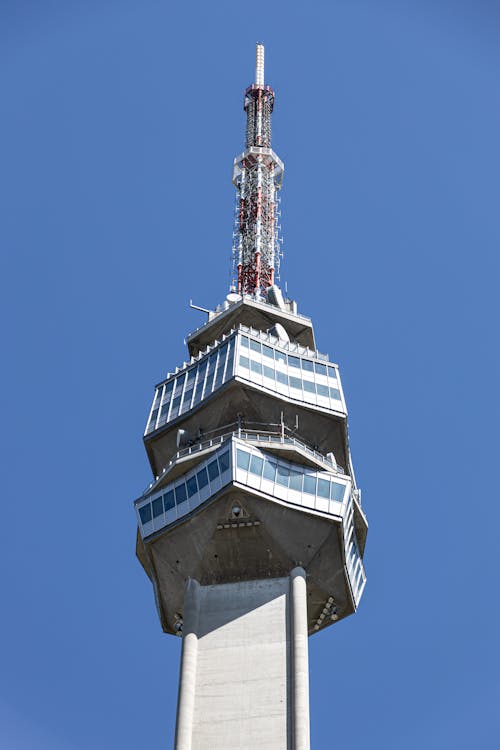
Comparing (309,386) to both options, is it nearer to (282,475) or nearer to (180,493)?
(282,475)

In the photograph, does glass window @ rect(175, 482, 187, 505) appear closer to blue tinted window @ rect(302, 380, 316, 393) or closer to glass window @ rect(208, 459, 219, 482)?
glass window @ rect(208, 459, 219, 482)

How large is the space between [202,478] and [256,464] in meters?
3.61

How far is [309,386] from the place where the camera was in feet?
292

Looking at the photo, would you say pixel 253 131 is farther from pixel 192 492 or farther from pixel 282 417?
pixel 192 492

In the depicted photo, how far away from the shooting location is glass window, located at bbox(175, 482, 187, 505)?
267ft

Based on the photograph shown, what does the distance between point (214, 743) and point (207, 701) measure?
2.78 metres

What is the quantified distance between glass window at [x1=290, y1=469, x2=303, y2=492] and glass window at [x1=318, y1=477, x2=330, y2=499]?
1.28 meters

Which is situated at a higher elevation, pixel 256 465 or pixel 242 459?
pixel 242 459

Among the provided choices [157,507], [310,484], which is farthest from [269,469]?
[157,507]

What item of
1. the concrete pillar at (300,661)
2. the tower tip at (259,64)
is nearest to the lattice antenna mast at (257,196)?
the tower tip at (259,64)

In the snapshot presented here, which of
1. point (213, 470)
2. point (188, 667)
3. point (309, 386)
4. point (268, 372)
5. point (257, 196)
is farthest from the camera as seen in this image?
point (257, 196)

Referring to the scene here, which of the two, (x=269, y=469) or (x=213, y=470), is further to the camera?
(x=269, y=469)

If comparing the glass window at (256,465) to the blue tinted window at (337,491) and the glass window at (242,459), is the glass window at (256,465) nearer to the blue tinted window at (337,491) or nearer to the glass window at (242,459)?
the glass window at (242,459)

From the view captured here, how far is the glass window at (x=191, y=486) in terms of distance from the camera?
3194 inches
